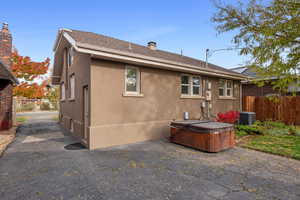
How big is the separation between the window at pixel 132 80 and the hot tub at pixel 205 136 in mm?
2325

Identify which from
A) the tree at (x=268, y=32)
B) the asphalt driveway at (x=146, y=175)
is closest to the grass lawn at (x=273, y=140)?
the asphalt driveway at (x=146, y=175)

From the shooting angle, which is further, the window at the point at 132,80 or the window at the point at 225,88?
the window at the point at 225,88

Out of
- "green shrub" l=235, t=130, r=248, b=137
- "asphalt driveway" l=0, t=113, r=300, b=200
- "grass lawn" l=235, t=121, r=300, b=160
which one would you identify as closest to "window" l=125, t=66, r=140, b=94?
"asphalt driveway" l=0, t=113, r=300, b=200

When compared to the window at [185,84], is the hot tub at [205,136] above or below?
below

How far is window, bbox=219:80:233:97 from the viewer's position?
410 inches

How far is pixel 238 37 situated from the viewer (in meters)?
5.04

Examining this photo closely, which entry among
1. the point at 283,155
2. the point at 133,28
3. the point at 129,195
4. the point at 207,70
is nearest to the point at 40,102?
the point at 133,28

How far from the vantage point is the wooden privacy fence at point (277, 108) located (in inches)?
388

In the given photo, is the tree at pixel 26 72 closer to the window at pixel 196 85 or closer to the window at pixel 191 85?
the window at pixel 191 85

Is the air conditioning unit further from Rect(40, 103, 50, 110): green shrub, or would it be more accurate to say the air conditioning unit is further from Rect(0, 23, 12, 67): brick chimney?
Rect(40, 103, 50, 110): green shrub

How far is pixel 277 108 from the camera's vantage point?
1053cm

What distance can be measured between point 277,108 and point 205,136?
8.53 meters

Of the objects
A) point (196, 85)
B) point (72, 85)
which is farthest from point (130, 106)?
point (196, 85)

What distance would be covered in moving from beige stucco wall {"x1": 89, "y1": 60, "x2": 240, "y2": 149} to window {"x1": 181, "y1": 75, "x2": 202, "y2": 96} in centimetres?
47
